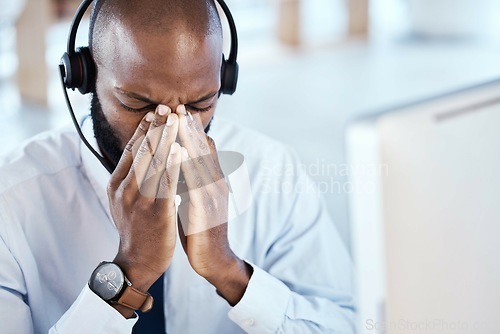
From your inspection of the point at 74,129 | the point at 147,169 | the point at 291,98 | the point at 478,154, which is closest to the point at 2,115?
the point at 291,98

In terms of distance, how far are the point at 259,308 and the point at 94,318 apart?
20cm

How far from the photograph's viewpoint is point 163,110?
3.00ft

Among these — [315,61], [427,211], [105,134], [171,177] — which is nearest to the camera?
[427,211]

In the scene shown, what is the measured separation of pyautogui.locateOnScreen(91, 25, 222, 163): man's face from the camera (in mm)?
956

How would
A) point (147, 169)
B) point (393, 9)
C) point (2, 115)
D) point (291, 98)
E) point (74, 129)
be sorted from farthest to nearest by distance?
1. point (393, 9)
2. point (291, 98)
3. point (2, 115)
4. point (74, 129)
5. point (147, 169)

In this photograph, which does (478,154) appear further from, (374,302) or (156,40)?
(156,40)

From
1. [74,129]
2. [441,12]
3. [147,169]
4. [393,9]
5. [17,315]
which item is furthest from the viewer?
[393,9]

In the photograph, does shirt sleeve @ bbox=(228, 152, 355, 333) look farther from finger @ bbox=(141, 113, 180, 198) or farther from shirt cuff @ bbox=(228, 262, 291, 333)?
finger @ bbox=(141, 113, 180, 198)

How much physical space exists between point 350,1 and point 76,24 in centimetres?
462

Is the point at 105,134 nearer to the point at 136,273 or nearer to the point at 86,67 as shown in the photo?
the point at 86,67

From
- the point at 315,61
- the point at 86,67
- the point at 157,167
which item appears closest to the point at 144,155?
the point at 157,167

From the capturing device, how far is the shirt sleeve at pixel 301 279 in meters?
0.94

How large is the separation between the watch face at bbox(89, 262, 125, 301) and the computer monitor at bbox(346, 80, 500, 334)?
1.20ft

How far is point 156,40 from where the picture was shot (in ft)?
3.13
